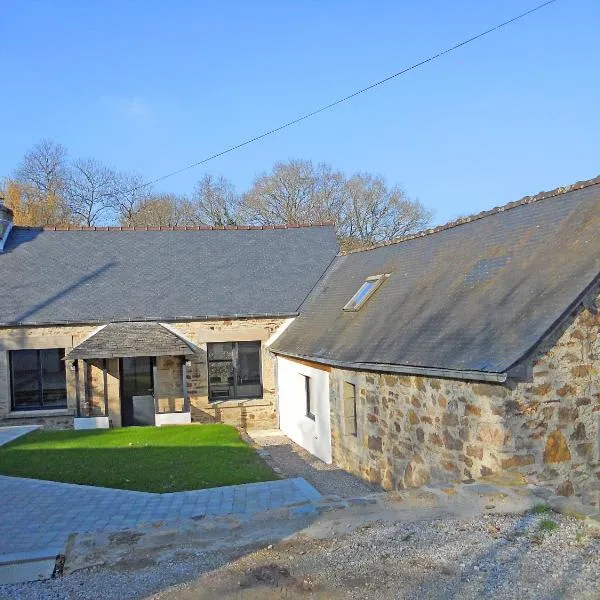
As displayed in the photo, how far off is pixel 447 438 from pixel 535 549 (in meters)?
3.64

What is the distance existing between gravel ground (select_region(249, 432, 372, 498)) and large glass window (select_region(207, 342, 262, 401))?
1816 millimetres

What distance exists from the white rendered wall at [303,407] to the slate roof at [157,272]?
2048mm

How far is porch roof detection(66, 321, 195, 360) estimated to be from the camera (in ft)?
49.6

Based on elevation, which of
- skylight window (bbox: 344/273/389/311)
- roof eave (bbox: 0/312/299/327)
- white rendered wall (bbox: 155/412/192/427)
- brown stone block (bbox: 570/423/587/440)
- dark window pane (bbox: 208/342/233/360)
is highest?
skylight window (bbox: 344/273/389/311)

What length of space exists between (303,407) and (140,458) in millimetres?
4641

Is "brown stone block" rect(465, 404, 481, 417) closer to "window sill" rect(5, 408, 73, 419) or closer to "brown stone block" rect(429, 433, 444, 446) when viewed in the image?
"brown stone block" rect(429, 433, 444, 446)

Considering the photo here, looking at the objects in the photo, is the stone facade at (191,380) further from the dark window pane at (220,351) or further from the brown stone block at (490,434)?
the brown stone block at (490,434)

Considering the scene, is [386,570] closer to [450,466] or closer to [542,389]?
[542,389]

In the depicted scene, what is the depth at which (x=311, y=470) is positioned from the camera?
12.1 m

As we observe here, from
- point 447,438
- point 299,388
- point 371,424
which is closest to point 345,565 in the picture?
point 447,438

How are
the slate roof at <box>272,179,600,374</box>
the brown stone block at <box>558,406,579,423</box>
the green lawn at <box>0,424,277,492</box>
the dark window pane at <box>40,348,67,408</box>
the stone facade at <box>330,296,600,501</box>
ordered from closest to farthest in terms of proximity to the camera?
the stone facade at <box>330,296,600,501</box> → the brown stone block at <box>558,406,579,423</box> → the slate roof at <box>272,179,600,374</box> → the green lawn at <box>0,424,277,492</box> → the dark window pane at <box>40,348,67,408</box>

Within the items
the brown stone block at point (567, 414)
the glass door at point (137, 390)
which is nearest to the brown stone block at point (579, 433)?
the brown stone block at point (567, 414)

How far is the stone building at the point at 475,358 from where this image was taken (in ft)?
24.4

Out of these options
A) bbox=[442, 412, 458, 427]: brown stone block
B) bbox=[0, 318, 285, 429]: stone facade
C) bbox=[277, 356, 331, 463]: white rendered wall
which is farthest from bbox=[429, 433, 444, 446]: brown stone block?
bbox=[0, 318, 285, 429]: stone facade
